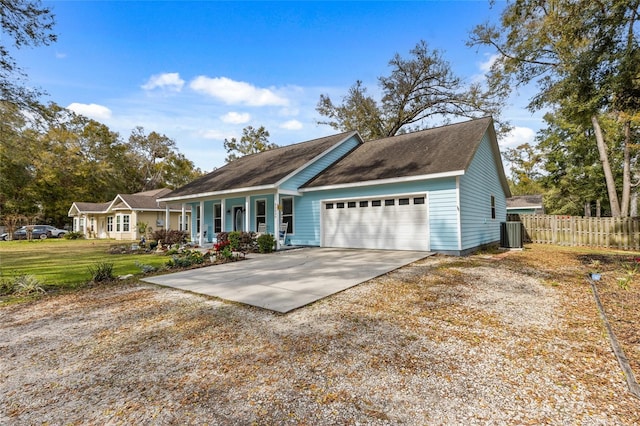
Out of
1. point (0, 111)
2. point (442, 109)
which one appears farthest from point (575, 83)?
point (0, 111)

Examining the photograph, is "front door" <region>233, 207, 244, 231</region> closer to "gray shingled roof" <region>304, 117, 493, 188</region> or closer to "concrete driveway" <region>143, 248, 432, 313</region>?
"gray shingled roof" <region>304, 117, 493, 188</region>

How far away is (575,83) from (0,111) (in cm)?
1801

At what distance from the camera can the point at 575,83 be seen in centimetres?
794

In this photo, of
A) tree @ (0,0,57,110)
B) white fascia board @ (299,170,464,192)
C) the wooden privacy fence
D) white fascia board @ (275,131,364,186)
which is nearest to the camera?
tree @ (0,0,57,110)

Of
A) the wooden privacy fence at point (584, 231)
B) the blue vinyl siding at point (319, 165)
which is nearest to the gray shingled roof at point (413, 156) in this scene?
the blue vinyl siding at point (319, 165)

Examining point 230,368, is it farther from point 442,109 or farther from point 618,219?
point 442,109

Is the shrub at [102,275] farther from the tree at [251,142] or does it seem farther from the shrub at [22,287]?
the tree at [251,142]

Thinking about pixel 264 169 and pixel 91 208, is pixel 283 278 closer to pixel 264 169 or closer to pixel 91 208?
pixel 264 169

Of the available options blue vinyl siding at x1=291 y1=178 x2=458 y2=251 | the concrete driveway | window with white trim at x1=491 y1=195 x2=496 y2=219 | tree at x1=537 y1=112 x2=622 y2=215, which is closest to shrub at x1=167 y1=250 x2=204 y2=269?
the concrete driveway

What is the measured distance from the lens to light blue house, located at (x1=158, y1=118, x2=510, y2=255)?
990 cm

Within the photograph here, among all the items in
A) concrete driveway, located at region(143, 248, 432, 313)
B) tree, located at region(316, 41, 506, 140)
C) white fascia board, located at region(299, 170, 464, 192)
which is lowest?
concrete driveway, located at region(143, 248, 432, 313)

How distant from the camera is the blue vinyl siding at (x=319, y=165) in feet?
41.1

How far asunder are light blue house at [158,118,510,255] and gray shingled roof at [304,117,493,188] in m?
0.04

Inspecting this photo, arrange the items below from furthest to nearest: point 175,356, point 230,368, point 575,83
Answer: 1. point 575,83
2. point 175,356
3. point 230,368
